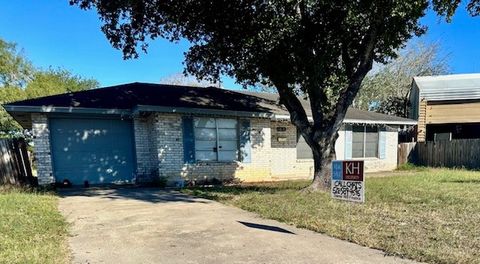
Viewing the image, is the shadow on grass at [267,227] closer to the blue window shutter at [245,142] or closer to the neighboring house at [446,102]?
the blue window shutter at [245,142]

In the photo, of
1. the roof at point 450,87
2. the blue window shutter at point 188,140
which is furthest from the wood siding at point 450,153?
the blue window shutter at point 188,140

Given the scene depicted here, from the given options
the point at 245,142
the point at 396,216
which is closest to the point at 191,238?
the point at 396,216

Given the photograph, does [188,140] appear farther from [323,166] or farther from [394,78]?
[394,78]

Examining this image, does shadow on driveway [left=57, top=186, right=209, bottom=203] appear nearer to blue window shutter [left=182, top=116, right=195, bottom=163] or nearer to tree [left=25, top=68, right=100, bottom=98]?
blue window shutter [left=182, top=116, right=195, bottom=163]

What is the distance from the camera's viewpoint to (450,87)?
74.6 feet

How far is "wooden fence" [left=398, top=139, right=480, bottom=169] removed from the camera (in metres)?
17.8

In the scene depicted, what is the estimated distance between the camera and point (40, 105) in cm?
1131

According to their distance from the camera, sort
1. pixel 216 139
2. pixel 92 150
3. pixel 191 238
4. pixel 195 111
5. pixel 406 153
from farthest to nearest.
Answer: pixel 406 153 → pixel 216 139 → pixel 195 111 → pixel 92 150 → pixel 191 238

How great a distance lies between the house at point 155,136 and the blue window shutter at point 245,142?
0.13 feet

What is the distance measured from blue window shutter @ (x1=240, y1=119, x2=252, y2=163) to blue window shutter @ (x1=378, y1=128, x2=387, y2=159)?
767 cm

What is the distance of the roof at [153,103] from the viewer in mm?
11609

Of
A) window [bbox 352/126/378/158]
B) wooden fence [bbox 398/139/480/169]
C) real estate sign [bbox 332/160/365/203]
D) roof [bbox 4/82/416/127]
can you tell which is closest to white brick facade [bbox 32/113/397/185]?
roof [bbox 4/82/416/127]

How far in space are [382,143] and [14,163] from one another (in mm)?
16081

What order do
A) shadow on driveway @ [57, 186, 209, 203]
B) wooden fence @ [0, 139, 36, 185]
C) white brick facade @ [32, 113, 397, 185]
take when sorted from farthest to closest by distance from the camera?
1. wooden fence @ [0, 139, 36, 185]
2. white brick facade @ [32, 113, 397, 185]
3. shadow on driveway @ [57, 186, 209, 203]
